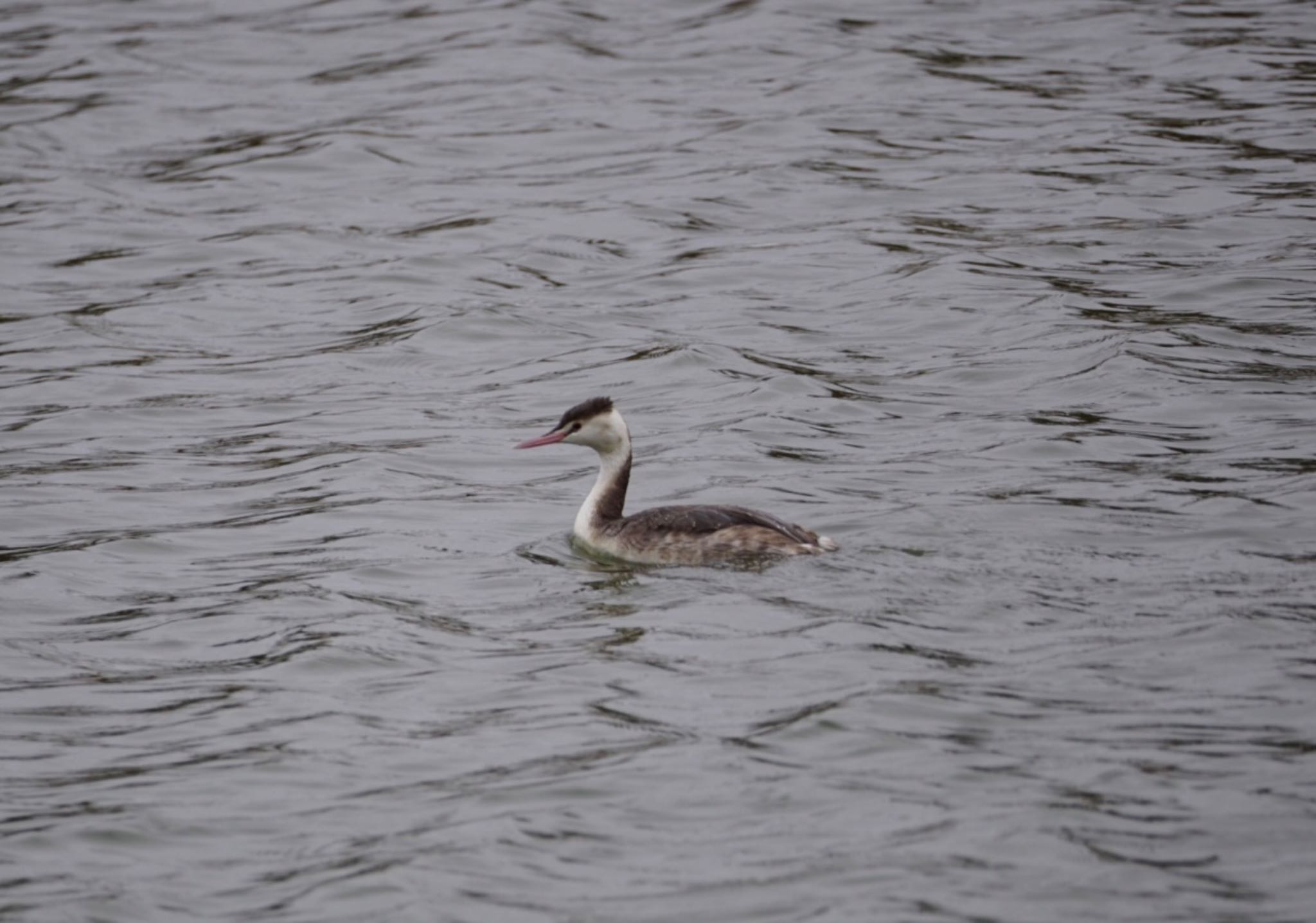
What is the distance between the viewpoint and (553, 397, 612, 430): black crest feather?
1090cm

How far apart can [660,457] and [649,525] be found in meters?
2.24

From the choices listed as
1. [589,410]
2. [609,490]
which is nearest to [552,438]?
[589,410]

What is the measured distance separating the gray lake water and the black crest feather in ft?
2.63

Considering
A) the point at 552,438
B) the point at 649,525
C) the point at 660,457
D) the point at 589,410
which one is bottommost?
the point at 660,457

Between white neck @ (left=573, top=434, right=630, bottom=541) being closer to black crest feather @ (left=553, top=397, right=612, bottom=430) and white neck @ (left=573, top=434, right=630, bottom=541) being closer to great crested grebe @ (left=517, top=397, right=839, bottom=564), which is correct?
great crested grebe @ (left=517, top=397, right=839, bottom=564)

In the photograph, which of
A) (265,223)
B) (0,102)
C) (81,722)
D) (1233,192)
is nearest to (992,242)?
(1233,192)

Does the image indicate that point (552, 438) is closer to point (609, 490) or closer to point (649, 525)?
point (609, 490)

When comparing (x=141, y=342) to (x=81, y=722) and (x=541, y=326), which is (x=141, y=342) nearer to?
(x=541, y=326)

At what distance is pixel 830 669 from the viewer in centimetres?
862

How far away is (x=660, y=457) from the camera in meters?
12.7

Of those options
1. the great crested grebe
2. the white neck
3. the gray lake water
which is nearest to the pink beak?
the great crested grebe

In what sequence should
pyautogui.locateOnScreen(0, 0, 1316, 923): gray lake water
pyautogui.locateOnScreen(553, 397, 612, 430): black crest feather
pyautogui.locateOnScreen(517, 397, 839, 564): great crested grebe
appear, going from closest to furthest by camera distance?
pyautogui.locateOnScreen(0, 0, 1316, 923): gray lake water < pyautogui.locateOnScreen(517, 397, 839, 564): great crested grebe < pyautogui.locateOnScreen(553, 397, 612, 430): black crest feather

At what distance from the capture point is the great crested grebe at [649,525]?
10.1 meters

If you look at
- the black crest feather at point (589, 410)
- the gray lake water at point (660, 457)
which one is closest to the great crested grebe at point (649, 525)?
the black crest feather at point (589, 410)
